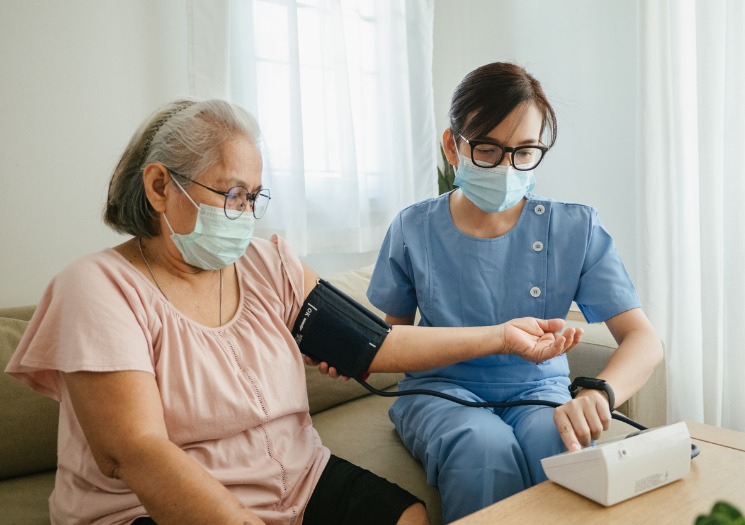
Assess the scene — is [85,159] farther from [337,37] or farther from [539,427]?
[539,427]

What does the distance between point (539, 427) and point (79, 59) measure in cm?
164

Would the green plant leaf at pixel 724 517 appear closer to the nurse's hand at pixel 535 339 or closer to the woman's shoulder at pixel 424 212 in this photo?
the nurse's hand at pixel 535 339

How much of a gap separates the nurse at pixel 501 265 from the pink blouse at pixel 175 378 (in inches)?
12.9

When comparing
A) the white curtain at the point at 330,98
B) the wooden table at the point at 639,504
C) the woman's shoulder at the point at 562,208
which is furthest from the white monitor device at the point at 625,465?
the white curtain at the point at 330,98

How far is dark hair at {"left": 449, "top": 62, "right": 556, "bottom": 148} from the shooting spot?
4.38 ft

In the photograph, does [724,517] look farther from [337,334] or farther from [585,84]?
[585,84]

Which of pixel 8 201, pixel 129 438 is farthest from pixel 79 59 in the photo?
pixel 129 438

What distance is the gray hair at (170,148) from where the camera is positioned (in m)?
1.07

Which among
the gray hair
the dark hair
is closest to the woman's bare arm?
the gray hair

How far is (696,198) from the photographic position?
201 centimetres

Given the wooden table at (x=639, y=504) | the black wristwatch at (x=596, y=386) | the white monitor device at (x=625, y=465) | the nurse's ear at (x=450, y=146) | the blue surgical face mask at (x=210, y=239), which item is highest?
the nurse's ear at (x=450, y=146)

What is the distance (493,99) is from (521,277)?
1.32 feet

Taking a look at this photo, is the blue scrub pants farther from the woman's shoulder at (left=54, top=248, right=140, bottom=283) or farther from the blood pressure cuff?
the woman's shoulder at (left=54, top=248, right=140, bottom=283)

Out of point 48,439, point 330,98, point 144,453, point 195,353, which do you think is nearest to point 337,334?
point 195,353
